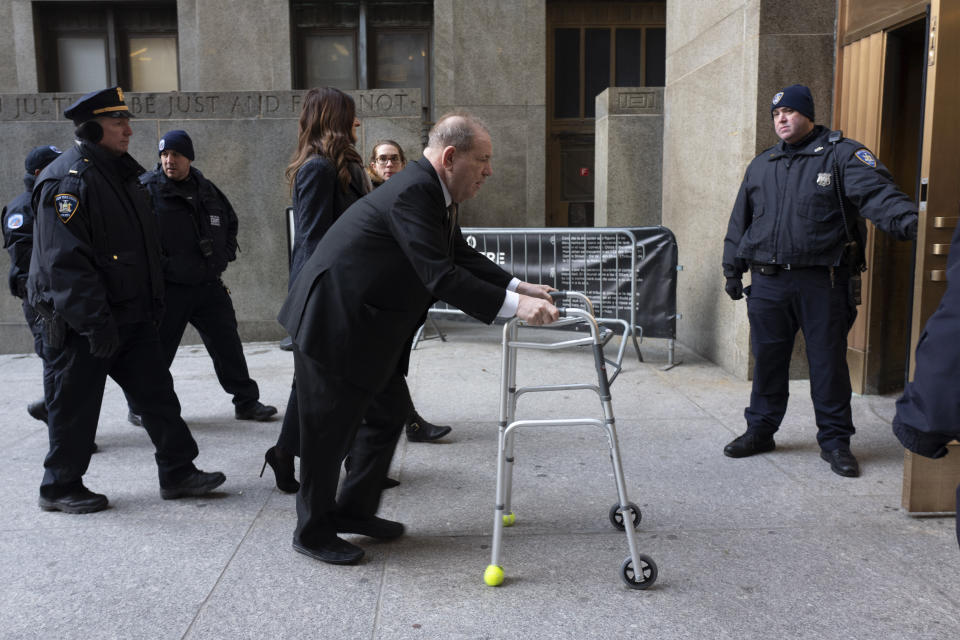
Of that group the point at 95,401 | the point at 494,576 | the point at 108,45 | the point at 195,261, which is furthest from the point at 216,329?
the point at 108,45

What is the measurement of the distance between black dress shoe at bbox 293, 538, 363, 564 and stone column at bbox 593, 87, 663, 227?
24.1ft

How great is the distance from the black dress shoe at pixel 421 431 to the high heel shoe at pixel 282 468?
3.59ft

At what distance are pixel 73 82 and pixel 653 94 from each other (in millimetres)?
11296

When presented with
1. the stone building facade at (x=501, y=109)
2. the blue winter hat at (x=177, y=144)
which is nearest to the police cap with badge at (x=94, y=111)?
the blue winter hat at (x=177, y=144)

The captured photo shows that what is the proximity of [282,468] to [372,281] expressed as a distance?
5.15 feet

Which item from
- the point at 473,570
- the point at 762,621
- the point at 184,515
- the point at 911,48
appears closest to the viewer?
the point at 762,621

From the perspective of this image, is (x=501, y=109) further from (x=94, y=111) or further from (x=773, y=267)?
(x=94, y=111)

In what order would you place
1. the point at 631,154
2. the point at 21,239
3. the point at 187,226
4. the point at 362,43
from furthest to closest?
the point at 362,43, the point at 631,154, the point at 187,226, the point at 21,239

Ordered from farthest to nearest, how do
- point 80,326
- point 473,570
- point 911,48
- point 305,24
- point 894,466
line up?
1. point 305,24
2. point 911,48
3. point 894,466
4. point 80,326
5. point 473,570

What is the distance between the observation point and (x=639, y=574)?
3.22m

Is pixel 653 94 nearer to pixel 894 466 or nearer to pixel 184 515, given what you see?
pixel 894 466

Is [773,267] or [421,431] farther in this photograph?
[421,431]

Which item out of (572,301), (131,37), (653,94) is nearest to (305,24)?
(131,37)

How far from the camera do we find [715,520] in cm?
396
